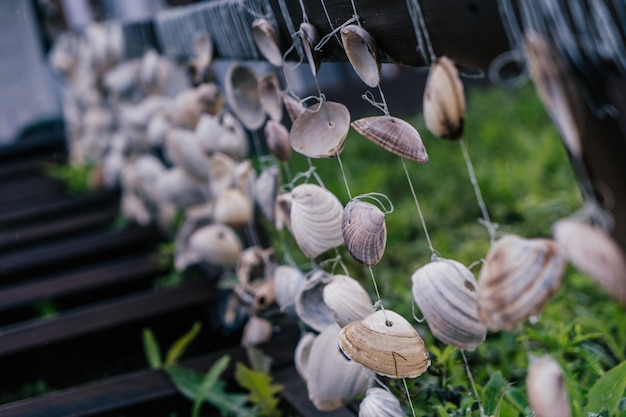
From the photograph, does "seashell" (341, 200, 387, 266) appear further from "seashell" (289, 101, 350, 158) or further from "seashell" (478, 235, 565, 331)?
"seashell" (478, 235, 565, 331)

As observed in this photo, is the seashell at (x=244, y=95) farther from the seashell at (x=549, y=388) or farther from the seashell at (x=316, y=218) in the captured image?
the seashell at (x=549, y=388)

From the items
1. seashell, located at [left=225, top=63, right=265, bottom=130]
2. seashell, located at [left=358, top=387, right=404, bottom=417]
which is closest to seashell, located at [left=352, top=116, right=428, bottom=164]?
seashell, located at [left=358, top=387, right=404, bottom=417]

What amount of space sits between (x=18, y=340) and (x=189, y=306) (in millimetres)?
507

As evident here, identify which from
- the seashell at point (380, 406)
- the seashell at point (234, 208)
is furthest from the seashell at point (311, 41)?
the seashell at point (234, 208)

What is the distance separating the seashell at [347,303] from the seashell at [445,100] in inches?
12.9

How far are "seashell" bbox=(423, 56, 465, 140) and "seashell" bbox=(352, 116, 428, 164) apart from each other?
0.11 feet

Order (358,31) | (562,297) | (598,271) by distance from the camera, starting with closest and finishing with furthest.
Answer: (598,271), (358,31), (562,297)

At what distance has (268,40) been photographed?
59.9 inches

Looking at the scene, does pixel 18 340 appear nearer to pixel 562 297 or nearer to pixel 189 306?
pixel 189 306

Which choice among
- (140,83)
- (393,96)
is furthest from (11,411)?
(393,96)

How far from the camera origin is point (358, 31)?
1.13 meters

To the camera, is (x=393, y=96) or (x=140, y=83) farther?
(x=393, y=96)

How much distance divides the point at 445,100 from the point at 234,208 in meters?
1.09

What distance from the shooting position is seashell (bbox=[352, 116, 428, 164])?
1031mm
